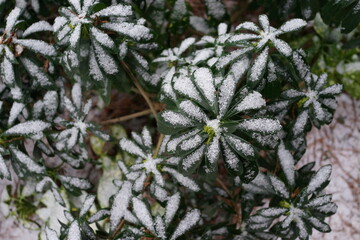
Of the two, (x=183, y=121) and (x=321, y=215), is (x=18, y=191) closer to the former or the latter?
(x=183, y=121)

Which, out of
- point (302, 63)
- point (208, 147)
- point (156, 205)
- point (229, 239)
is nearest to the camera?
point (208, 147)

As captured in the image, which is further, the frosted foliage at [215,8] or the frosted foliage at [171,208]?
the frosted foliage at [215,8]

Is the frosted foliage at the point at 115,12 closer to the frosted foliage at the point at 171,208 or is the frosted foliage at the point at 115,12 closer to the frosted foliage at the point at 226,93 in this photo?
the frosted foliage at the point at 226,93

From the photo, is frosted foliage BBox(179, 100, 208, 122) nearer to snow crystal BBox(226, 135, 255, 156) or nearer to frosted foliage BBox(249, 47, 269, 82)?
snow crystal BBox(226, 135, 255, 156)

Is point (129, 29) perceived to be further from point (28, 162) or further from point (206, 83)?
point (28, 162)

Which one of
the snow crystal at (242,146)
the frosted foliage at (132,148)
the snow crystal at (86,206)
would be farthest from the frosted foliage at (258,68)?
the snow crystal at (86,206)

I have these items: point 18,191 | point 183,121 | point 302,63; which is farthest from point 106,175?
point 302,63

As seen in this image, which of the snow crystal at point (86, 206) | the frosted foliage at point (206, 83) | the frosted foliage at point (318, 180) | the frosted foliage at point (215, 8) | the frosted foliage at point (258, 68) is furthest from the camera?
the frosted foliage at point (215, 8)
